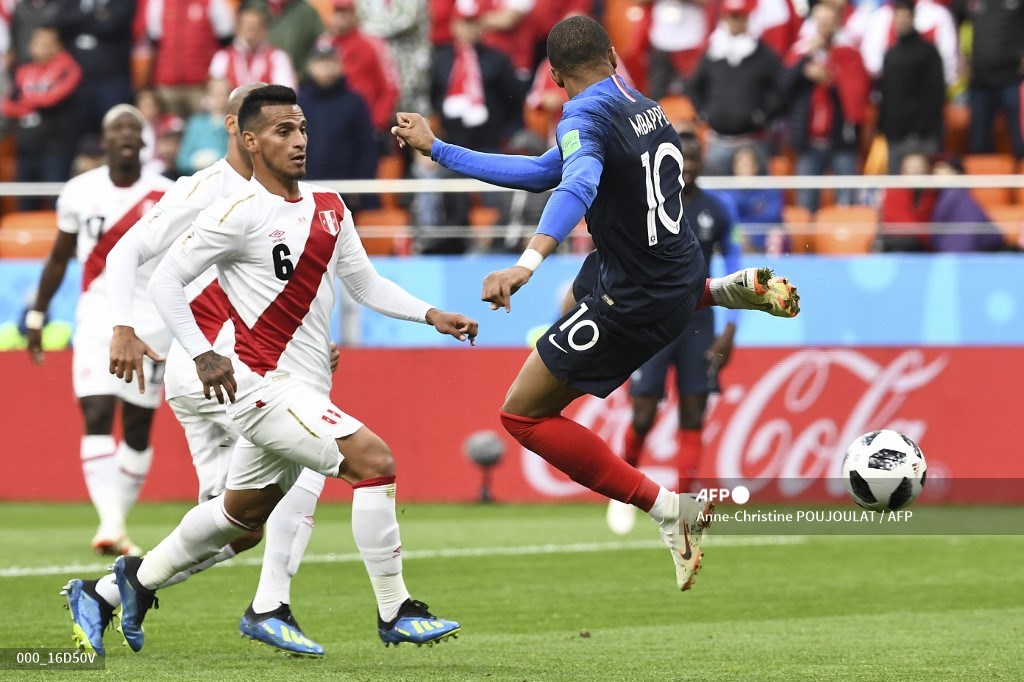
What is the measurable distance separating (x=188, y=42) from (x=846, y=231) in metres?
6.79

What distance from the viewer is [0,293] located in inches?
583

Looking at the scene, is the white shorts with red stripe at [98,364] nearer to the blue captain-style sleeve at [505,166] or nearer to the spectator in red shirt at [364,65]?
the blue captain-style sleeve at [505,166]

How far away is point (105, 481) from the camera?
35.6 feet

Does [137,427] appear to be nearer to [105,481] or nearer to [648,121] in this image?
[105,481]

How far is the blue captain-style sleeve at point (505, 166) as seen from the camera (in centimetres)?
684

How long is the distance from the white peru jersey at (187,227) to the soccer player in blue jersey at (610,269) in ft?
3.59

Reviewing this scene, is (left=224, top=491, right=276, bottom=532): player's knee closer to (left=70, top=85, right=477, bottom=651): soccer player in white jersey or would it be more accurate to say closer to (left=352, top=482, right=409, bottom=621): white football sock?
(left=70, top=85, right=477, bottom=651): soccer player in white jersey

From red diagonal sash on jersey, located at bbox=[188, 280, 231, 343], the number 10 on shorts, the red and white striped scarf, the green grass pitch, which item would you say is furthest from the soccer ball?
the red and white striped scarf

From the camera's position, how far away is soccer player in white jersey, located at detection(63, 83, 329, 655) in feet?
22.8

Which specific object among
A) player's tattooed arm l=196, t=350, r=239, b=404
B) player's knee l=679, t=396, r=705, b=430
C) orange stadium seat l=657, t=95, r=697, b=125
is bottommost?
player's knee l=679, t=396, r=705, b=430

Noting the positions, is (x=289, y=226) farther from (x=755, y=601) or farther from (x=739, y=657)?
(x=755, y=601)

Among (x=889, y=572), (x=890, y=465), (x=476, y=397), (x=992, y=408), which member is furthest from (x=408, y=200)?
(x=890, y=465)

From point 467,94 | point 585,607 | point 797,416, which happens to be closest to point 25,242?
point 467,94

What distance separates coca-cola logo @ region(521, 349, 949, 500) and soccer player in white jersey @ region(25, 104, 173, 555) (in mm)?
4374
